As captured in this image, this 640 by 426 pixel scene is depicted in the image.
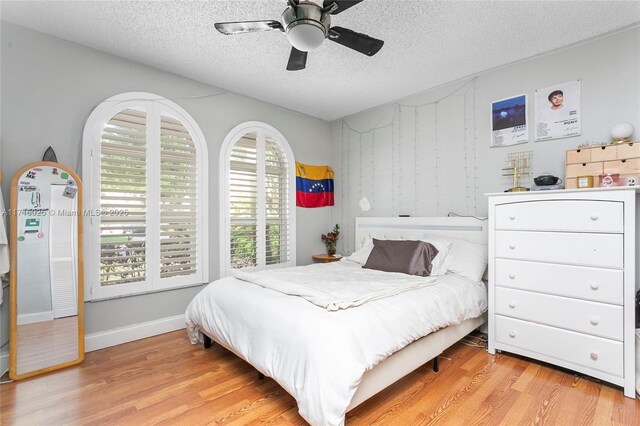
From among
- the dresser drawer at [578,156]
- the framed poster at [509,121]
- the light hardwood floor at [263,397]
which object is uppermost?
the framed poster at [509,121]

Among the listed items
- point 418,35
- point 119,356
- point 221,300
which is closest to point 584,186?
point 418,35

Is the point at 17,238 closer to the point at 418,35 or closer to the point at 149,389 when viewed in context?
the point at 149,389

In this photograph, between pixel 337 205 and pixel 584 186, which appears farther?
pixel 337 205

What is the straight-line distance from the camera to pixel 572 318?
2.20 m

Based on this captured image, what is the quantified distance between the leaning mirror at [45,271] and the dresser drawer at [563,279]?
358 centimetres

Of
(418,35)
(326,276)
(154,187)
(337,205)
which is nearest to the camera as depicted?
(418,35)

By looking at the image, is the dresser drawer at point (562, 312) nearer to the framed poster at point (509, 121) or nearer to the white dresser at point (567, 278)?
the white dresser at point (567, 278)

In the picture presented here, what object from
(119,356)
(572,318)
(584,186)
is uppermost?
(584,186)

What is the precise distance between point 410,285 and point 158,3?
2721mm

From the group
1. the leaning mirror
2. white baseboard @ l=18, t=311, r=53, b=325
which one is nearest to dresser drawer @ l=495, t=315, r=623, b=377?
the leaning mirror

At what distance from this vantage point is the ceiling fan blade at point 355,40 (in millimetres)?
1888

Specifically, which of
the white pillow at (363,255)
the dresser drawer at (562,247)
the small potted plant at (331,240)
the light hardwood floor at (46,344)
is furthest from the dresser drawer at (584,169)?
the light hardwood floor at (46,344)

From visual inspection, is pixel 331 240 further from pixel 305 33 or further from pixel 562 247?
pixel 305 33

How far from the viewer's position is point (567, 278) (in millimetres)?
2225
